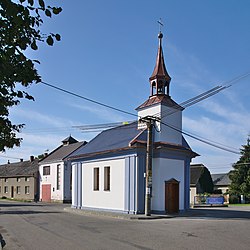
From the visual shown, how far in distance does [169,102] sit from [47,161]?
32.3m

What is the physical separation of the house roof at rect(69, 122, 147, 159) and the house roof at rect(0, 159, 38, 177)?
28943mm

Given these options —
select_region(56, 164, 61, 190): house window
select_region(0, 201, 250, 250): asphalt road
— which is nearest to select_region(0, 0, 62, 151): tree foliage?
select_region(0, 201, 250, 250): asphalt road

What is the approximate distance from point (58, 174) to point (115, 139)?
80.8 feet

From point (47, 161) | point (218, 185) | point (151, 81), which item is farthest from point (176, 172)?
point (218, 185)

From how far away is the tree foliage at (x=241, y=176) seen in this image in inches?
2176

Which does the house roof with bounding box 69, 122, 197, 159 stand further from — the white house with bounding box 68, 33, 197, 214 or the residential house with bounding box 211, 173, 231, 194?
the residential house with bounding box 211, 173, 231, 194

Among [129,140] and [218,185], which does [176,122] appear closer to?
[129,140]

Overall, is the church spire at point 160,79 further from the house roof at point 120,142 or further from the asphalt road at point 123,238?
the asphalt road at point 123,238

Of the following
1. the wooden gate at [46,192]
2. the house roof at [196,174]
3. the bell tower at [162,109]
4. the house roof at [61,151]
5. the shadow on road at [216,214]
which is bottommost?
the wooden gate at [46,192]

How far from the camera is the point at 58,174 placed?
169 ft

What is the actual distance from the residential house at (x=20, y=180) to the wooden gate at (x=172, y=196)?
35.7 meters

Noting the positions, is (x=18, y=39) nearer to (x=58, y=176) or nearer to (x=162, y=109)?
(x=162, y=109)

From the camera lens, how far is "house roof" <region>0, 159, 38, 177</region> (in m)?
59.7

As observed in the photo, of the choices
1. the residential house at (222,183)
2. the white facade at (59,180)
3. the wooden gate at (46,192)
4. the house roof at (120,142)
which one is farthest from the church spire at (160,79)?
the residential house at (222,183)
